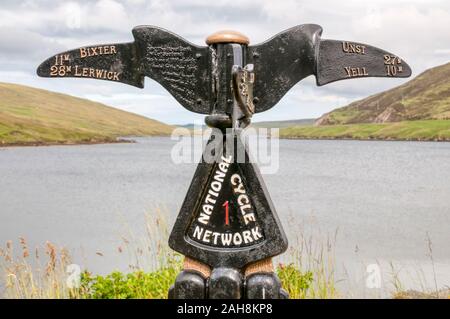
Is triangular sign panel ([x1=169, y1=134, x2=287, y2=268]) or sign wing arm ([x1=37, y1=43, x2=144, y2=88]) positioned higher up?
sign wing arm ([x1=37, y1=43, x2=144, y2=88])

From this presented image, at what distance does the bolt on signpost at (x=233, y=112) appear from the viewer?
3.99 m

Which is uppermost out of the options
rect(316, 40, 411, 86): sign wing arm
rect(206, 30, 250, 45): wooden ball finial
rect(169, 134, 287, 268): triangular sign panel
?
rect(206, 30, 250, 45): wooden ball finial

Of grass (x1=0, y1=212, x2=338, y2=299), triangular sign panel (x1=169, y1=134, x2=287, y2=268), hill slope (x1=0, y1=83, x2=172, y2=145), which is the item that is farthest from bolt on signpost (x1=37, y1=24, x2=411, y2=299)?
hill slope (x1=0, y1=83, x2=172, y2=145)

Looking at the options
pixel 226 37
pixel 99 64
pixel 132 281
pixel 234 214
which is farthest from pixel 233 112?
pixel 132 281

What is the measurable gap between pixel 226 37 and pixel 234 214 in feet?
4.18

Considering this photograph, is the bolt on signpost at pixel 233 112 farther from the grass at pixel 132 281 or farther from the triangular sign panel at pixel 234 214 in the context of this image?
the grass at pixel 132 281

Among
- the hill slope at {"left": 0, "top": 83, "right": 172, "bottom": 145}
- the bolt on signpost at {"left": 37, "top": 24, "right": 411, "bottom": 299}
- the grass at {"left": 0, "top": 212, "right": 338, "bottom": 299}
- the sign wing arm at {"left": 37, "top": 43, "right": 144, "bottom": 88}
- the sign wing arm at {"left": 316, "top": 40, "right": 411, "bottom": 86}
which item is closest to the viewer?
the bolt on signpost at {"left": 37, "top": 24, "right": 411, "bottom": 299}

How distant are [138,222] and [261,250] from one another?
13.1 meters

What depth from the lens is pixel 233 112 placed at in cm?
400

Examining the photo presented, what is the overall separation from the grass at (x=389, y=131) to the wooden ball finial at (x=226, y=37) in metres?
96.2

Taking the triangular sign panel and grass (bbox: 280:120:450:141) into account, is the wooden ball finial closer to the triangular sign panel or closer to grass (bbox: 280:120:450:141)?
the triangular sign panel

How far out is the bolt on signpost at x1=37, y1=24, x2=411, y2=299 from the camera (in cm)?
399

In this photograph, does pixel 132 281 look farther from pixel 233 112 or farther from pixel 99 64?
pixel 233 112

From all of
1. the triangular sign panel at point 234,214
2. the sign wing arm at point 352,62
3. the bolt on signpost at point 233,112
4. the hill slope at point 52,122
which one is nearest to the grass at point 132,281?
the bolt on signpost at point 233,112
